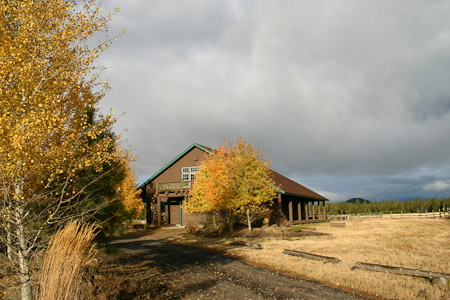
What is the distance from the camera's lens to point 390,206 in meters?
70.1

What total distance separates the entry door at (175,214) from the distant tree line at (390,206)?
154 ft

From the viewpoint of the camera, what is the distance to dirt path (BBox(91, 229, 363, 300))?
7812 mm

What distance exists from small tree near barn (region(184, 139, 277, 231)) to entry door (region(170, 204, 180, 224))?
33.1ft

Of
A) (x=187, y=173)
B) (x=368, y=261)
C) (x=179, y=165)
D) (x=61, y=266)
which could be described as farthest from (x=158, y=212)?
(x=61, y=266)

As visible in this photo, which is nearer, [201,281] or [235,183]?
[201,281]

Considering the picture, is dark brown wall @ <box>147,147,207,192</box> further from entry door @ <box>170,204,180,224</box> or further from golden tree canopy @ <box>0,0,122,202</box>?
golden tree canopy @ <box>0,0,122,202</box>

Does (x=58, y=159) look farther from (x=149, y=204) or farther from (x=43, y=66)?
(x=149, y=204)

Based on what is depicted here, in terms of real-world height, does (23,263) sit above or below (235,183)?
below

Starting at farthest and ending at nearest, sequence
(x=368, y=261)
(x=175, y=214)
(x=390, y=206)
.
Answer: (x=390, y=206) → (x=175, y=214) → (x=368, y=261)

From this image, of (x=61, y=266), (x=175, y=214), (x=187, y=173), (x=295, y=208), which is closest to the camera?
(x=61, y=266)

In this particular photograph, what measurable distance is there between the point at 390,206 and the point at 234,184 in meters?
64.1

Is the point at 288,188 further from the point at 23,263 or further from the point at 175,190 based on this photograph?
the point at 23,263

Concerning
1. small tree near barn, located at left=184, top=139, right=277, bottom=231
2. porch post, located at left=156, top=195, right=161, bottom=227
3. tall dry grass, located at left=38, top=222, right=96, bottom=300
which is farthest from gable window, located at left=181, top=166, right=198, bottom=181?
tall dry grass, located at left=38, top=222, right=96, bottom=300

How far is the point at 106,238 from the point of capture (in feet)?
37.8
